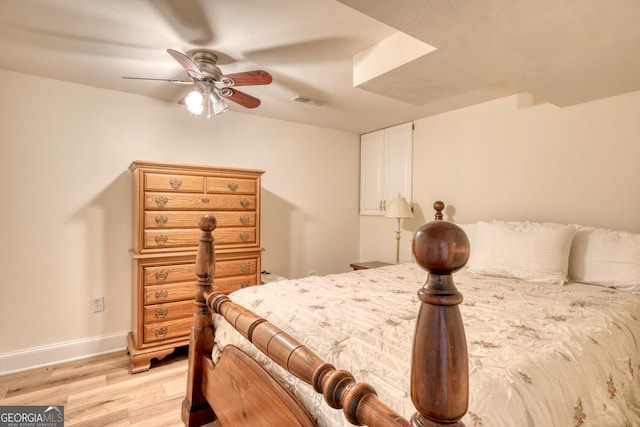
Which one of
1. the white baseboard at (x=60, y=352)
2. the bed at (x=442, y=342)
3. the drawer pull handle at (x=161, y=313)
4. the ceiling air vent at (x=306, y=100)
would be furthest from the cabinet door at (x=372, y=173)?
the white baseboard at (x=60, y=352)

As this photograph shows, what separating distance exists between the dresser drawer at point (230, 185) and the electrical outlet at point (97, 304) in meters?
1.38

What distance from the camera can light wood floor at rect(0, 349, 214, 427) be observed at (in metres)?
1.91

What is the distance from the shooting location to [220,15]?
1729 millimetres

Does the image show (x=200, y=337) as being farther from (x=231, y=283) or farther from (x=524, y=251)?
(x=524, y=251)

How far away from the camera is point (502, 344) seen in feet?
3.68

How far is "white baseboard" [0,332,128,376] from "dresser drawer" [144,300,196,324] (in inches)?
26.2

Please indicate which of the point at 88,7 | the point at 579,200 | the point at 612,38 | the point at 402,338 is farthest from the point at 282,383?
the point at 579,200

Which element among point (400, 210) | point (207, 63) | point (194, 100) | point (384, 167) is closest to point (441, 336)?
point (194, 100)

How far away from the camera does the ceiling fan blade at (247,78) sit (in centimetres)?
194

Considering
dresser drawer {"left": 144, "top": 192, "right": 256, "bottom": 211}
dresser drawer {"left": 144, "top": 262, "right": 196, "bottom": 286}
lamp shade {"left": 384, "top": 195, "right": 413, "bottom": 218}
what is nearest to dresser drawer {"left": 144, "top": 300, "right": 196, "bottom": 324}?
dresser drawer {"left": 144, "top": 262, "right": 196, "bottom": 286}

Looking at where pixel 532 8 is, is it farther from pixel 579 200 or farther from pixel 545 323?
pixel 579 200

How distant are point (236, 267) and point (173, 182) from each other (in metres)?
0.92

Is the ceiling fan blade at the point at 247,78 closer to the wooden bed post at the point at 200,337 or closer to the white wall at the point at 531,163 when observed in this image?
the wooden bed post at the point at 200,337

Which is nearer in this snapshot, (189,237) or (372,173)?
(189,237)
